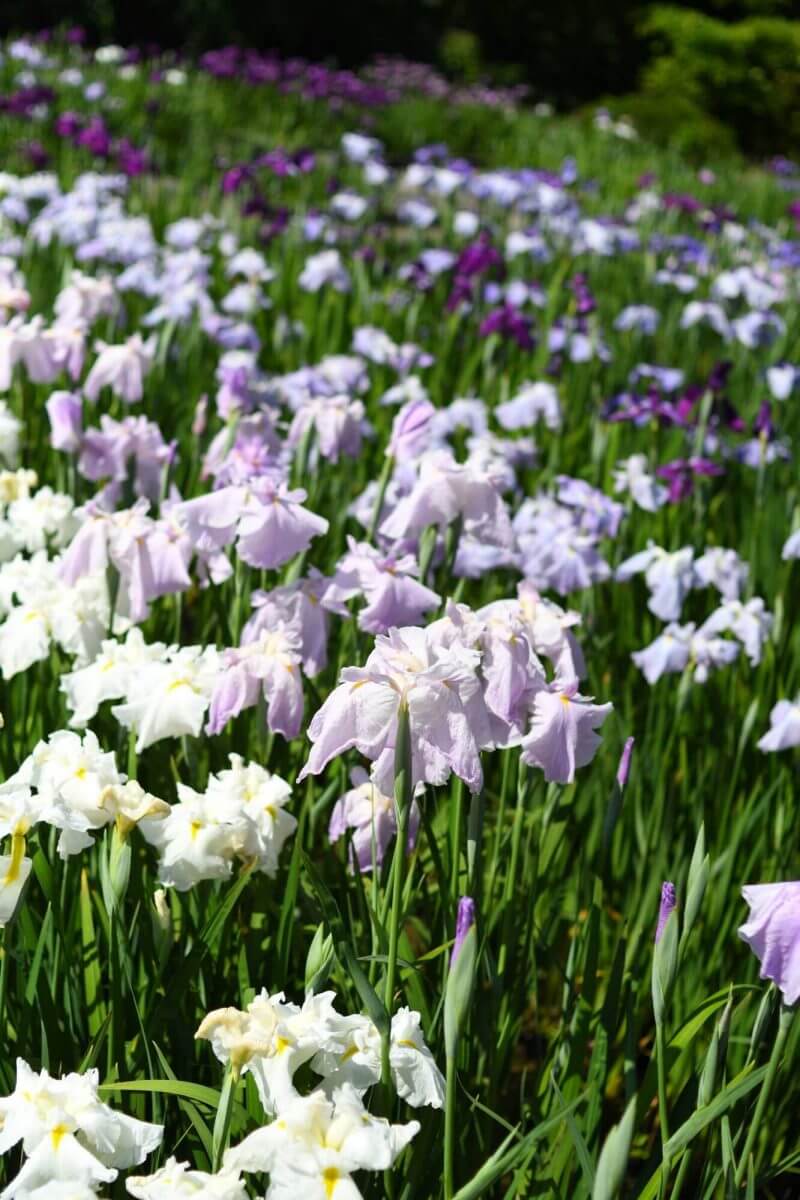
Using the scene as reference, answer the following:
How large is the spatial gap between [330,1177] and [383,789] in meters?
0.39

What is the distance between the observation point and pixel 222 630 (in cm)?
214

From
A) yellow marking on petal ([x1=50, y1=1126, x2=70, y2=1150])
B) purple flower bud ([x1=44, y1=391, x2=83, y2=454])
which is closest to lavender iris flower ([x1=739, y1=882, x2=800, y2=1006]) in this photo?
yellow marking on petal ([x1=50, y1=1126, x2=70, y2=1150])

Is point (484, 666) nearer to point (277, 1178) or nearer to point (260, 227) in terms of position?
point (277, 1178)

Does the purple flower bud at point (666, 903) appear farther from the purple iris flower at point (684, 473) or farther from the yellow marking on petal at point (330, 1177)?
the purple iris flower at point (684, 473)

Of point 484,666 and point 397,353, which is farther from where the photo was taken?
point 397,353

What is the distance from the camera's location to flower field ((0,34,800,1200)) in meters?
1.13

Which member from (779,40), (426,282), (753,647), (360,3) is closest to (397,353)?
(426,282)

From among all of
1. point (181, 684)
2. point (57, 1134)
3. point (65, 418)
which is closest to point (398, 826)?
point (57, 1134)

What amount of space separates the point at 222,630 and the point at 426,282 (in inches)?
111

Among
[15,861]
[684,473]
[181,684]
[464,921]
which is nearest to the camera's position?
[464,921]

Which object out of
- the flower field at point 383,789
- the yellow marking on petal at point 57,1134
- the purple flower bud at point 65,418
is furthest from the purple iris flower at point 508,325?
the yellow marking on petal at point 57,1134

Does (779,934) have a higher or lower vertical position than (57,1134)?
higher

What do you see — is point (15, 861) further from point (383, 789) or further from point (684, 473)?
point (684, 473)

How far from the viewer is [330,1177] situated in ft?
3.09
